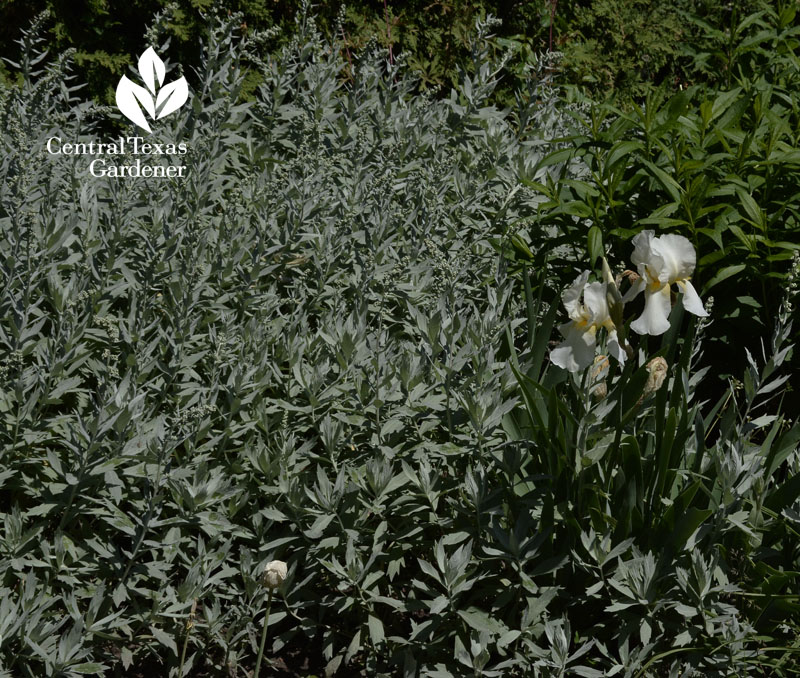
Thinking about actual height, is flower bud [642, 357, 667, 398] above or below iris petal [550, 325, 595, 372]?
below

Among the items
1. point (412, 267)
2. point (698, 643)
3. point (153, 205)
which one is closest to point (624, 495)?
point (698, 643)

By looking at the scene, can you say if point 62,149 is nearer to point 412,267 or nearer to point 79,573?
point 412,267

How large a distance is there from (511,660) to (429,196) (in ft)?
6.53

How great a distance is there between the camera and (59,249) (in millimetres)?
2834

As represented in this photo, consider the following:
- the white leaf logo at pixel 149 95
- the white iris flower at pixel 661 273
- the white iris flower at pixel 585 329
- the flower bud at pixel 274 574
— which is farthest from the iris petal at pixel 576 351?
the white leaf logo at pixel 149 95

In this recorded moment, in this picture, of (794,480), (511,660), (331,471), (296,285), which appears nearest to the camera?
(511,660)

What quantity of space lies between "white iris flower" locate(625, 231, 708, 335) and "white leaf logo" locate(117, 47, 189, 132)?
228 centimetres

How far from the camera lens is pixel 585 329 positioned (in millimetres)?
1992

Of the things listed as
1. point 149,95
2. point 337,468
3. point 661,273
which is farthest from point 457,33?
point 661,273

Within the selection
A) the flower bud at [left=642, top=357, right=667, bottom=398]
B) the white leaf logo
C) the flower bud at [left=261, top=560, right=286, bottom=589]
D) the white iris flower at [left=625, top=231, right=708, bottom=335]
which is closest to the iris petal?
the white iris flower at [left=625, top=231, right=708, bottom=335]

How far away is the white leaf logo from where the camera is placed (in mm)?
3516

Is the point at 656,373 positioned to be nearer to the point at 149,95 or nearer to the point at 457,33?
the point at 149,95

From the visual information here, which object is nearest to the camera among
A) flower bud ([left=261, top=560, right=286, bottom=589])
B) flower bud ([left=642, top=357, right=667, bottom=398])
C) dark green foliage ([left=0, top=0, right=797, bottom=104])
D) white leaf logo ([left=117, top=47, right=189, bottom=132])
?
flower bud ([left=261, top=560, right=286, bottom=589])

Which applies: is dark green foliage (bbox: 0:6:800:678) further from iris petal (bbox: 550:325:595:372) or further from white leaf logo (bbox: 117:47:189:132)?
white leaf logo (bbox: 117:47:189:132)
